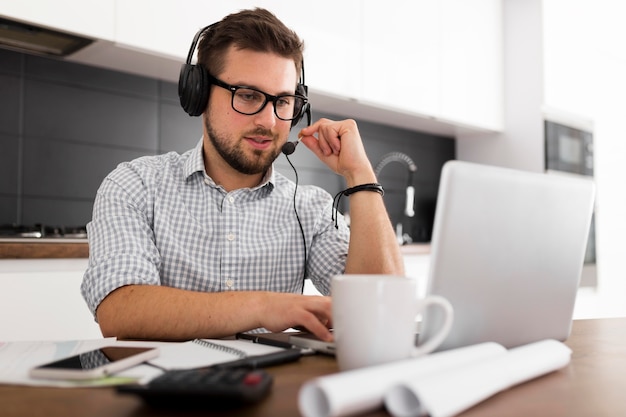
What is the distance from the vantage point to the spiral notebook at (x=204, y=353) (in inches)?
27.2

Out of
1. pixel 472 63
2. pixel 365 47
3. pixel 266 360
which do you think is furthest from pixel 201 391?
pixel 472 63

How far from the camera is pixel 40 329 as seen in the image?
75.1 inches

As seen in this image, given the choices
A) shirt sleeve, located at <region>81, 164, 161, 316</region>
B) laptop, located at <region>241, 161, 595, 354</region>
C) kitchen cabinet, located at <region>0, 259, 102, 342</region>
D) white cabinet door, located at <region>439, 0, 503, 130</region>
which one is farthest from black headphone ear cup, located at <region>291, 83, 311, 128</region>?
white cabinet door, located at <region>439, 0, 503, 130</region>

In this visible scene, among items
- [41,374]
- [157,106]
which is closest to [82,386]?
[41,374]

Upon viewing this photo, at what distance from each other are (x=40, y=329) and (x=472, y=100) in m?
2.84

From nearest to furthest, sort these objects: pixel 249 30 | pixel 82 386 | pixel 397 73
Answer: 1. pixel 82 386
2. pixel 249 30
3. pixel 397 73

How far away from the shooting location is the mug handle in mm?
662

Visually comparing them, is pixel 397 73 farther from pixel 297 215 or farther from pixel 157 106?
pixel 297 215

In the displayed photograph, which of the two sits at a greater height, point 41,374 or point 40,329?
point 41,374

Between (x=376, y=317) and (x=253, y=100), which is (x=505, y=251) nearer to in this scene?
(x=376, y=317)

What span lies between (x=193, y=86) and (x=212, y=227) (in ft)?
1.12

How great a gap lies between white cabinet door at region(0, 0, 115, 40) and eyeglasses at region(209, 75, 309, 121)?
87 centimetres

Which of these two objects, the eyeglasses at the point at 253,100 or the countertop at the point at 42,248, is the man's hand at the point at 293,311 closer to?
the eyeglasses at the point at 253,100

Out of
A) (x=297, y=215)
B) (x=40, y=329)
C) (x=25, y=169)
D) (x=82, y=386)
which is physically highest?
(x=25, y=169)
